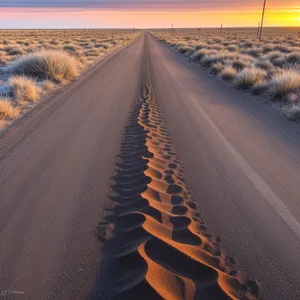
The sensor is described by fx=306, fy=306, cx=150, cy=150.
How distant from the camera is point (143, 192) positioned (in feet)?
Result: 14.2

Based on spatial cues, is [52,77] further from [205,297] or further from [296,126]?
[205,297]

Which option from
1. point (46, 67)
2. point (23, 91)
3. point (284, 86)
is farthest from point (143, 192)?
point (46, 67)

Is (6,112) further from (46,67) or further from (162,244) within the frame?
(162,244)

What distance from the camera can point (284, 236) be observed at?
370cm

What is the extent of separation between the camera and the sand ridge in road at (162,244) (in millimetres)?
2734

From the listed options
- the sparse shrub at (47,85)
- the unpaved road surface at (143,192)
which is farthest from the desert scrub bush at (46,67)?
the unpaved road surface at (143,192)

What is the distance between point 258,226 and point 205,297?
1.55 m

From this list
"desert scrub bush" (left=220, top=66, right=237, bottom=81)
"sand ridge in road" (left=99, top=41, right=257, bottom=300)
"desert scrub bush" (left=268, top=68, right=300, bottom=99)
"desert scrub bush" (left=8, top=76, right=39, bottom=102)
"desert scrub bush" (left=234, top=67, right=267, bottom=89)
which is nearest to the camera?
"sand ridge in road" (left=99, top=41, right=257, bottom=300)

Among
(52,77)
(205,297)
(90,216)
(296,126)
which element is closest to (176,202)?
(90,216)

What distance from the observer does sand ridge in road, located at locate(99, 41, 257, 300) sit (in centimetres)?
273

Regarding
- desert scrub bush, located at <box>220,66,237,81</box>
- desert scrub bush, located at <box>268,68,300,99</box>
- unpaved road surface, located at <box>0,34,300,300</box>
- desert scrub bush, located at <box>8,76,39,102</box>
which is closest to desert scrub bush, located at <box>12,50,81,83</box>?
desert scrub bush, located at <box>8,76,39,102</box>

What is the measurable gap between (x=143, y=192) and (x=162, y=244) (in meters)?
1.18

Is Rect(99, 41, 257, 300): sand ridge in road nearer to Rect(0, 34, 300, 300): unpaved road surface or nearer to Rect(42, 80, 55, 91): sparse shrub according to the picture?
Rect(0, 34, 300, 300): unpaved road surface

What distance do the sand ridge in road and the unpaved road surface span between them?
0.08 feet
